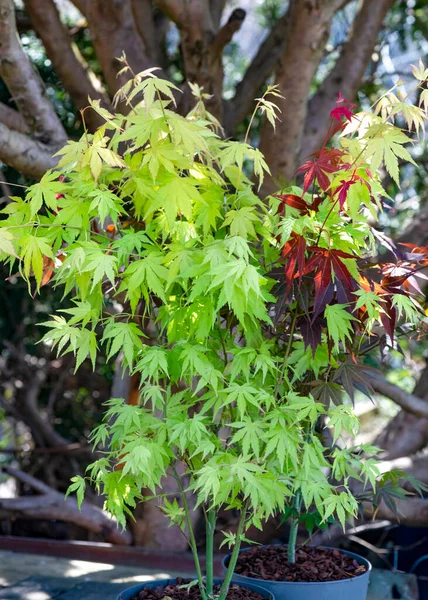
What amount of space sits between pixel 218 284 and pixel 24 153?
1.44 metres

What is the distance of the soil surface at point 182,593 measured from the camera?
74.7 inches

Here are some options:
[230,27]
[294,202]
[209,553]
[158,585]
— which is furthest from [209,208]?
[230,27]

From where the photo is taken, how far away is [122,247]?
1.70m

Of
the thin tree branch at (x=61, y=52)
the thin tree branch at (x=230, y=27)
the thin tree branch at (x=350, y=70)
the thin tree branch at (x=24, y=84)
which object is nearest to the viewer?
the thin tree branch at (x=24, y=84)

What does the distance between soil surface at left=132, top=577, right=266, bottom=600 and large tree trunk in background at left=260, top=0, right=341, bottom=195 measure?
1.70 m

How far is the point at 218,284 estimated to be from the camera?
4.97ft

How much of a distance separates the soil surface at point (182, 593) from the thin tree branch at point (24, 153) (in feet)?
5.04

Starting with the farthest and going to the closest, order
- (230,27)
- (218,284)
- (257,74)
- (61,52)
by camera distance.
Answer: (257,74) → (61,52) → (230,27) → (218,284)

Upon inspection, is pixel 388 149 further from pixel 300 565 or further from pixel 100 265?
pixel 300 565

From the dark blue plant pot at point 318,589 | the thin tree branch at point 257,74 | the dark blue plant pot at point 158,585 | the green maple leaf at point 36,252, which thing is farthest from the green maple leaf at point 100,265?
the thin tree branch at point 257,74

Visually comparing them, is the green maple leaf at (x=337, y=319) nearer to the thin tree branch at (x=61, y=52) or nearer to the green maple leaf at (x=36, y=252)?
the green maple leaf at (x=36, y=252)

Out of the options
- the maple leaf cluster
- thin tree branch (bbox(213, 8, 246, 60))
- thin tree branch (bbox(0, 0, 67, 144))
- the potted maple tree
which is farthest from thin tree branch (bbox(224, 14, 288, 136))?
the maple leaf cluster

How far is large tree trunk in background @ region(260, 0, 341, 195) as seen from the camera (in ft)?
9.96

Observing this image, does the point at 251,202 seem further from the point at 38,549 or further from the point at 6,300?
the point at 6,300
